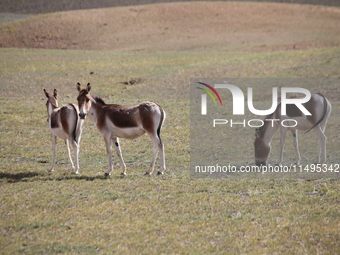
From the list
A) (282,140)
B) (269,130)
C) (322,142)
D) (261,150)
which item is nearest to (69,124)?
(261,150)

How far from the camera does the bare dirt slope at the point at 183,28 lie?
50500mm

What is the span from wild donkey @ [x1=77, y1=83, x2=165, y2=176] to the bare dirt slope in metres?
33.2

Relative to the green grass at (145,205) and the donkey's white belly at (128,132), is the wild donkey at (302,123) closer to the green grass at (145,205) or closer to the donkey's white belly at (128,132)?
the green grass at (145,205)

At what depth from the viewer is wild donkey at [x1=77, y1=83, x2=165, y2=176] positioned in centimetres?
1299

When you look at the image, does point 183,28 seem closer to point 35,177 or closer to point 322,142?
point 322,142

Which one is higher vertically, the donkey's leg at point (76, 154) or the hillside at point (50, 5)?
the hillside at point (50, 5)

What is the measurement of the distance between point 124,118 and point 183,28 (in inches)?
1877

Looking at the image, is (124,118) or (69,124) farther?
(69,124)

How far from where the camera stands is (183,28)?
5909cm

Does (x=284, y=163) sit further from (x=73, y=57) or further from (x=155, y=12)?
(x=155, y=12)

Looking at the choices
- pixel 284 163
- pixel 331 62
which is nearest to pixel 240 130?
pixel 284 163

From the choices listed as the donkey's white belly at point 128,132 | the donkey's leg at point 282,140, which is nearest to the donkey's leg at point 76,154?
the donkey's white belly at point 128,132

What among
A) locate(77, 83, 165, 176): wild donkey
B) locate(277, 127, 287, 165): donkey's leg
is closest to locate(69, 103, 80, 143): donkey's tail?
locate(77, 83, 165, 176): wild donkey

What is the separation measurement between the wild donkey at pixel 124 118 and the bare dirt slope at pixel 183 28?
3323cm
